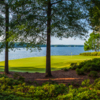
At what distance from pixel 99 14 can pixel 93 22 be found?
0.90 m

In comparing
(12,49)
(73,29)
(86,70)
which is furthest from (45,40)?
(86,70)

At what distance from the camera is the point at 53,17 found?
23.9 feet

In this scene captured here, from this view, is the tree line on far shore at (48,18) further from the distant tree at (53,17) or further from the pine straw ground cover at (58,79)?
the pine straw ground cover at (58,79)

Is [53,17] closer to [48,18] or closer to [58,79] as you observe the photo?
[48,18]

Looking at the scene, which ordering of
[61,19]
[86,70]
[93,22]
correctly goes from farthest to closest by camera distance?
[86,70] < [93,22] < [61,19]

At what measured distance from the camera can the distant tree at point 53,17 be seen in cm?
709

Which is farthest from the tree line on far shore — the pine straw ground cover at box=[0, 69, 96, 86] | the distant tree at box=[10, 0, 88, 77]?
the pine straw ground cover at box=[0, 69, 96, 86]

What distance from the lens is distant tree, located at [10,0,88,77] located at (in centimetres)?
709

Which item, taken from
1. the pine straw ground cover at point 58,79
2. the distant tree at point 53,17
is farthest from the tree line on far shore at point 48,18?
the pine straw ground cover at point 58,79

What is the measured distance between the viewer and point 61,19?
707 cm

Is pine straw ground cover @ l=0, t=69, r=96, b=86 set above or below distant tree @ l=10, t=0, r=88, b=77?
below

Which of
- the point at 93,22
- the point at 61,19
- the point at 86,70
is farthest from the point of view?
the point at 86,70

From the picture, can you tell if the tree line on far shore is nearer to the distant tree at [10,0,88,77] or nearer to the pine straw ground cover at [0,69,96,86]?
the distant tree at [10,0,88,77]

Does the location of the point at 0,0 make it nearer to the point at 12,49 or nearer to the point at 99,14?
the point at 12,49
